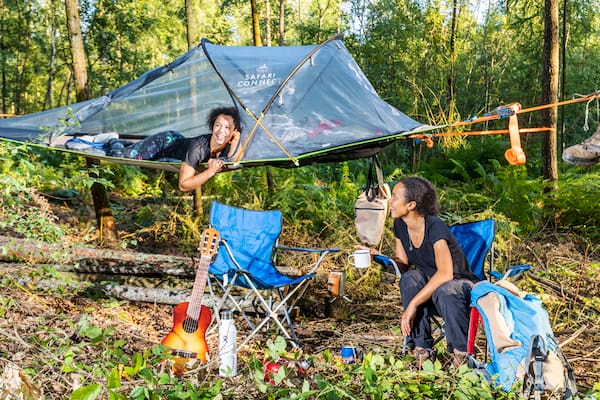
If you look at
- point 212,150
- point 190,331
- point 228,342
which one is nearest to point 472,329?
point 228,342

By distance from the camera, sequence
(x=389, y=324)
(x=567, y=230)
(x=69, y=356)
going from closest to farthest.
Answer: (x=69, y=356), (x=389, y=324), (x=567, y=230)

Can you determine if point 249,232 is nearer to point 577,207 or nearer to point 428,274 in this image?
point 428,274

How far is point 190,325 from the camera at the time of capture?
7.89 feet

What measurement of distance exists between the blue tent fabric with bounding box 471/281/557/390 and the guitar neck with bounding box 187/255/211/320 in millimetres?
1145

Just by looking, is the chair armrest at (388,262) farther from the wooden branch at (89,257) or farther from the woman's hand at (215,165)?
Result: the wooden branch at (89,257)

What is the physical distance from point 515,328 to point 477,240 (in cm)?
78

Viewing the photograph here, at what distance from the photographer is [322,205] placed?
453 centimetres

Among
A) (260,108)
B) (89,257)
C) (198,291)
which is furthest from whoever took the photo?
(89,257)

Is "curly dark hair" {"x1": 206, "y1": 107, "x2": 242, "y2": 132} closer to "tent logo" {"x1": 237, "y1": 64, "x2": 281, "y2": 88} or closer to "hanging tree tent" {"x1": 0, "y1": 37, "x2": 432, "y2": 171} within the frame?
"hanging tree tent" {"x1": 0, "y1": 37, "x2": 432, "y2": 171}

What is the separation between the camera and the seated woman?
2123 millimetres

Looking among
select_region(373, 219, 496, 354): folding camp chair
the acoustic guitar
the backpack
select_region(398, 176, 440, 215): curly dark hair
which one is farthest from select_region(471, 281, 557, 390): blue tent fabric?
the acoustic guitar

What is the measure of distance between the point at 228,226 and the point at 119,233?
170 centimetres

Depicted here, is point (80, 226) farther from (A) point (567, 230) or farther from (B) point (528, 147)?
(B) point (528, 147)

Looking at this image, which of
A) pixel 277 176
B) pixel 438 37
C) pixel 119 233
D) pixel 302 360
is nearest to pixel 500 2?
pixel 438 37
